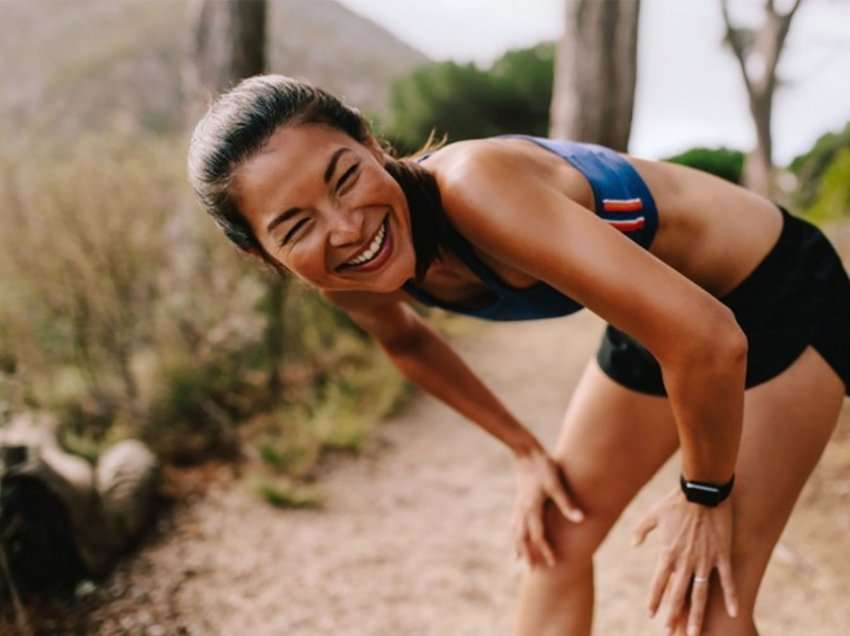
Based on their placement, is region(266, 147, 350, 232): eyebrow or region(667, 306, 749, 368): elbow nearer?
region(667, 306, 749, 368): elbow

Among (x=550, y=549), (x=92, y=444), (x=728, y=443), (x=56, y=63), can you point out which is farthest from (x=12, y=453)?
(x=56, y=63)

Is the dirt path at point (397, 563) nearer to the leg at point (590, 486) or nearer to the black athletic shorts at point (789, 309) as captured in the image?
the leg at point (590, 486)

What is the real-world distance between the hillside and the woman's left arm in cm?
2178

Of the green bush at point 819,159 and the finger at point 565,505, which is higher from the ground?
the finger at point 565,505

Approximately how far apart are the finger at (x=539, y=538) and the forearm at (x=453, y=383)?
22 centimetres

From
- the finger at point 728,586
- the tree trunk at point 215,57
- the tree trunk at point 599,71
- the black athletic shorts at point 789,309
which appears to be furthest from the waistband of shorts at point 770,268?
the tree trunk at point 599,71

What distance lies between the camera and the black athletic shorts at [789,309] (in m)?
1.64

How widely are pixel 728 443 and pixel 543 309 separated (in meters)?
0.46

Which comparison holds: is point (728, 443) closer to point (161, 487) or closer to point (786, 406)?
point (786, 406)

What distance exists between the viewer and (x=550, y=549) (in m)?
1.90

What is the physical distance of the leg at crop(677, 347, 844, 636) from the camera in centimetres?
153

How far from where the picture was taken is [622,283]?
124 cm

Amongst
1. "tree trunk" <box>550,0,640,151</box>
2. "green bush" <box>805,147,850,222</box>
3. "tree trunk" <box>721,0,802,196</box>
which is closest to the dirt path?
"tree trunk" <box>550,0,640,151</box>

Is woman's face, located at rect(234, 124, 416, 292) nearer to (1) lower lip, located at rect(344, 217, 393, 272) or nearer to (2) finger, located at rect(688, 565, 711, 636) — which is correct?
(1) lower lip, located at rect(344, 217, 393, 272)
